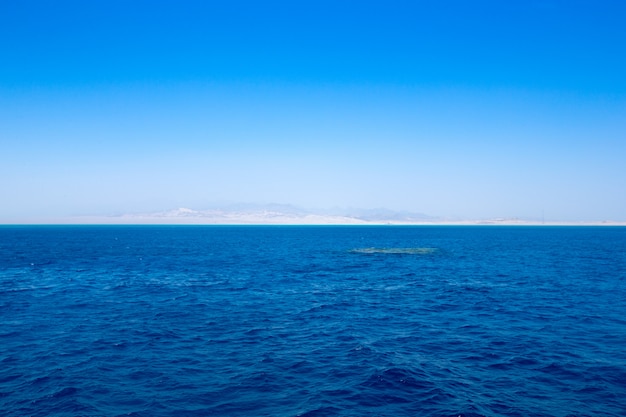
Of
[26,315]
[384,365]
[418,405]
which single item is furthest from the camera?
[26,315]

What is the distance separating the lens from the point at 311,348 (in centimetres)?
3033

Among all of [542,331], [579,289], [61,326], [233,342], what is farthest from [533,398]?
[579,289]

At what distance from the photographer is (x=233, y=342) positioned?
104 ft

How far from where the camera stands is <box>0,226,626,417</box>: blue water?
21.6 meters

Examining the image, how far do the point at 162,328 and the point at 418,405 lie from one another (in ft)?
75.9

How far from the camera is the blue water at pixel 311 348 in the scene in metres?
21.6

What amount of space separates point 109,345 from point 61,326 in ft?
27.5

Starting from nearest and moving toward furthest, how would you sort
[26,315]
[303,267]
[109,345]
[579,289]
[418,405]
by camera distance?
[418,405] → [109,345] → [26,315] → [579,289] → [303,267]

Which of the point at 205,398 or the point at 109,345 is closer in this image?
the point at 205,398

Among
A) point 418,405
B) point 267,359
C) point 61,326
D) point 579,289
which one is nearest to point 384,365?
point 418,405

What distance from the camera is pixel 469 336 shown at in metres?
33.3

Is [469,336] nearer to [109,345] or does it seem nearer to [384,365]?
[384,365]

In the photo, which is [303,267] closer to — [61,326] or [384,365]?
[61,326]

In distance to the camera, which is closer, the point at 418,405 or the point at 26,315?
the point at 418,405
